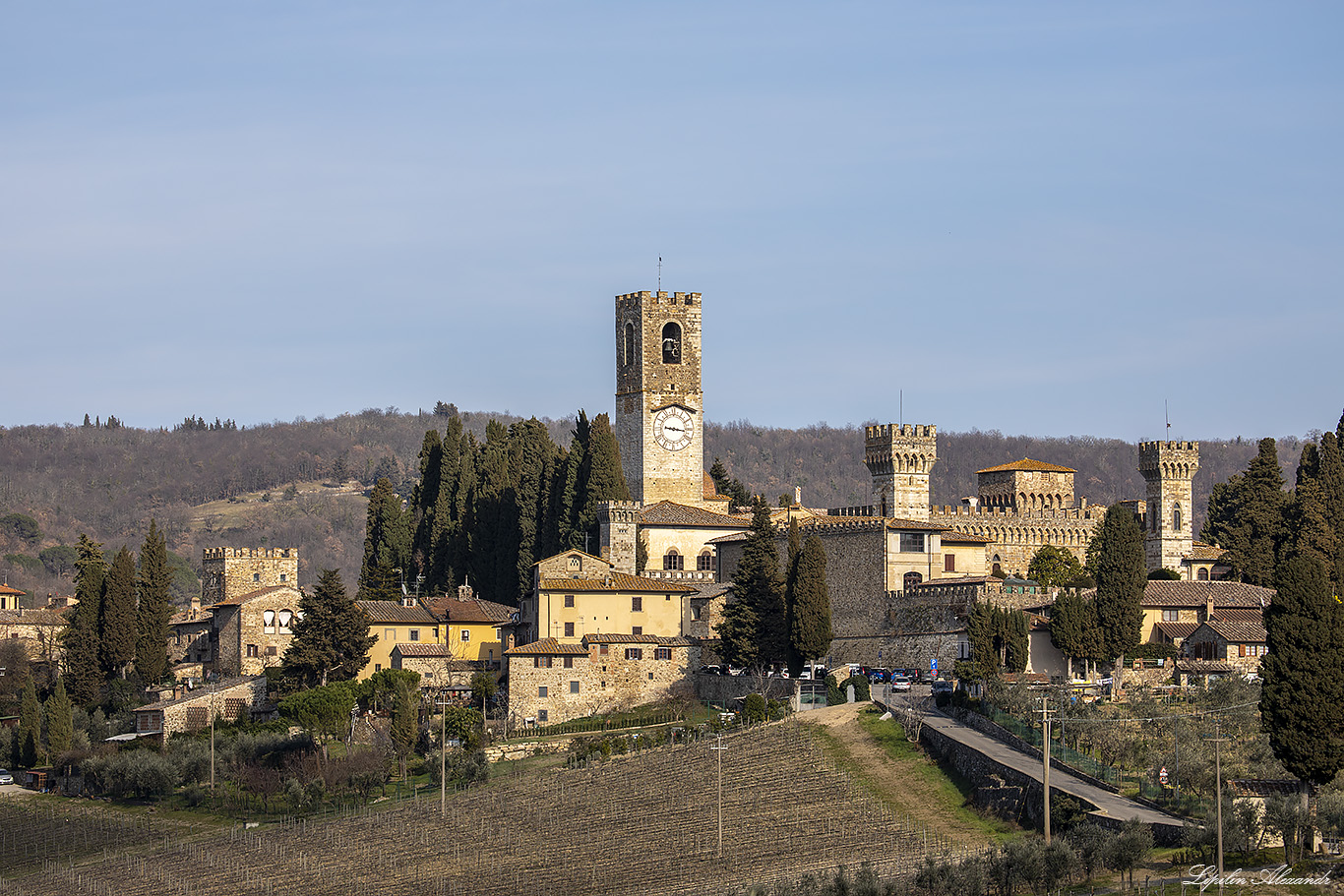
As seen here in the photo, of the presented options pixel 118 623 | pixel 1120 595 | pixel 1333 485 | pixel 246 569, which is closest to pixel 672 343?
pixel 246 569

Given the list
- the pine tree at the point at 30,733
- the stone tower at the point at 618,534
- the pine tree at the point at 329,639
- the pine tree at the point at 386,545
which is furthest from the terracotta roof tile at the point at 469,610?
the pine tree at the point at 30,733

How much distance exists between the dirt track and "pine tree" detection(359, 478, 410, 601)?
36.5 meters

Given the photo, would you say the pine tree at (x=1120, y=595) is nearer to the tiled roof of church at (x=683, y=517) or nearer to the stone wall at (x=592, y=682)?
the stone wall at (x=592, y=682)

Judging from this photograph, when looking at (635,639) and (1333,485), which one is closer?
(1333,485)

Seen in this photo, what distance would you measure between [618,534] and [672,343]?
505 inches

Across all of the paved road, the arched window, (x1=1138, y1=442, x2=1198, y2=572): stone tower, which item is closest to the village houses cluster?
the arched window

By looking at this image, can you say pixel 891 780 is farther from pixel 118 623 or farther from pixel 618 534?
pixel 118 623

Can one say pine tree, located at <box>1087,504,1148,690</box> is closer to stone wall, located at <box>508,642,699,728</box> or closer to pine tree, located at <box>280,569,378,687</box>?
stone wall, located at <box>508,642,699,728</box>

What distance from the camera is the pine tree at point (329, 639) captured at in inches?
3059

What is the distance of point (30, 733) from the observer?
275 ft

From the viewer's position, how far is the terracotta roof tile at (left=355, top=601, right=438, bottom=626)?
8144 cm

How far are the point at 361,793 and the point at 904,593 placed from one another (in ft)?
70.9

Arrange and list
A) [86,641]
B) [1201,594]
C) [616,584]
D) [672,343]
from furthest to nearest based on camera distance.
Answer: [672,343] < [86,641] < [616,584] < [1201,594]

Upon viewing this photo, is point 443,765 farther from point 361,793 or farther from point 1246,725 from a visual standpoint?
point 1246,725
